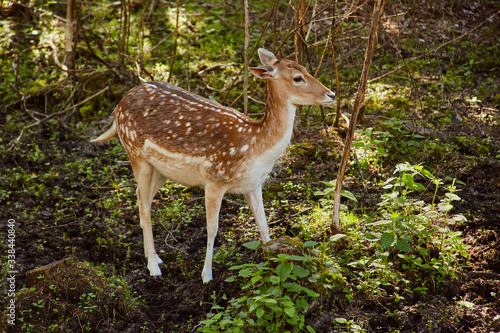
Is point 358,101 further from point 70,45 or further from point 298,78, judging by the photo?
point 70,45

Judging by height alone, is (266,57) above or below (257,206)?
above

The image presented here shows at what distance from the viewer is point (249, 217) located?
19.6 ft

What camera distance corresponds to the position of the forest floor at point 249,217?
14.3 ft

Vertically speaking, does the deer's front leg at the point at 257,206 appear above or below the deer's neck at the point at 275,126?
below

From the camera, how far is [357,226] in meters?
5.34

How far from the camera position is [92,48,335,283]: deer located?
478 centimetres

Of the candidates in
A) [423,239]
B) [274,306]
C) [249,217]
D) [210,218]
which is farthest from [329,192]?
[274,306]

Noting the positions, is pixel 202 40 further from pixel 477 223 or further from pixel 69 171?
pixel 477 223

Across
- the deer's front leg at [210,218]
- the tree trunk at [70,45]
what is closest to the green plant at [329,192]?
the deer's front leg at [210,218]

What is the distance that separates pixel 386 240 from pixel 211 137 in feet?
6.02

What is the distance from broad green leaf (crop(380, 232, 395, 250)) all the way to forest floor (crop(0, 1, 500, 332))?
0.34m

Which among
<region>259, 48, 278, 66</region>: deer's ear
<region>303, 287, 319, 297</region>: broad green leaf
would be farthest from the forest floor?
<region>259, 48, 278, 66</region>: deer's ear

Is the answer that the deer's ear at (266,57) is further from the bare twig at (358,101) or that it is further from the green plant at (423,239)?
the green plant at (423,239)

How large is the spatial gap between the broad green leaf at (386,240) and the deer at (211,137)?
A: 3.86 feet
